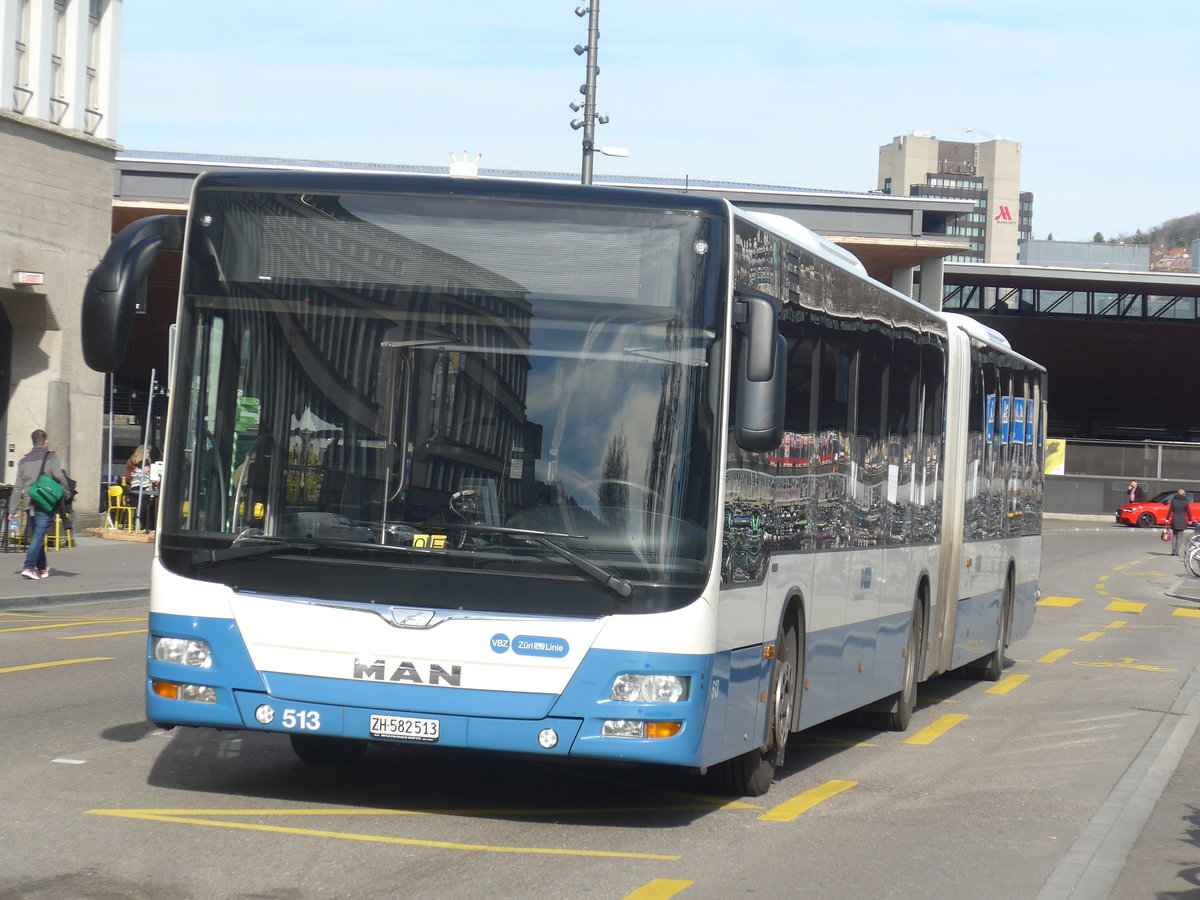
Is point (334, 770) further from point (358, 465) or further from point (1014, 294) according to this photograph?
point (1014, 294)

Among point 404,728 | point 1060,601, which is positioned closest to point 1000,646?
point 404,728

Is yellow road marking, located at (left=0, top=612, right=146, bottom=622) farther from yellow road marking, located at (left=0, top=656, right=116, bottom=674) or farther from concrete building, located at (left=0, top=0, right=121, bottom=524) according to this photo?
concrete building, located at (left=0, top=0, right=121, bottom=524)

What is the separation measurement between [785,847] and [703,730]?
0.61 meters

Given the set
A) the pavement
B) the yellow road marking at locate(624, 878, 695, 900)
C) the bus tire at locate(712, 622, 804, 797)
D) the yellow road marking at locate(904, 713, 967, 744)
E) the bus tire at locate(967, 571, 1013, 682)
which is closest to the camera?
the yellow road marking at locate(624, 878, 695, 900)

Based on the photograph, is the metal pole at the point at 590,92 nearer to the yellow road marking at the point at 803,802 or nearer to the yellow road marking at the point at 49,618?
the yellow road marking at the point at 49,618

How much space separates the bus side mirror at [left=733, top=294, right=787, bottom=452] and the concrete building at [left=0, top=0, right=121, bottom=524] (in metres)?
22.9

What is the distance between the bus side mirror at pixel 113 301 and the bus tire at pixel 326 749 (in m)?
2.37

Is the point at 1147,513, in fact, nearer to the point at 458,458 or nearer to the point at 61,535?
the point at 61,535

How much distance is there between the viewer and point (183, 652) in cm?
736

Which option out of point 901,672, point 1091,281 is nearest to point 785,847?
point 901,672

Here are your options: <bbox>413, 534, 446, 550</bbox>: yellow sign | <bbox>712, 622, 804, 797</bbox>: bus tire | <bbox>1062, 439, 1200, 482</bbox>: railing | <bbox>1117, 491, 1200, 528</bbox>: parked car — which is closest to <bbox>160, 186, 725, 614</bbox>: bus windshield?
<bbox>413, 534, 446, 550</bbox>: yellow sign

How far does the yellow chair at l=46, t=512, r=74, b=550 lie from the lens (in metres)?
26.8

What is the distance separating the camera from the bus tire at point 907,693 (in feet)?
37.7

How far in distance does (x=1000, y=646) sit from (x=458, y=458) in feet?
31.4
